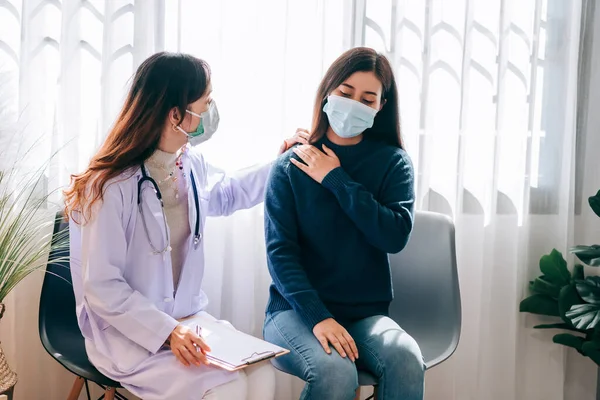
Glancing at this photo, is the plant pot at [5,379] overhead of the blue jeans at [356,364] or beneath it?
beneath

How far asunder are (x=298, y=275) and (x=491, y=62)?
104 cm

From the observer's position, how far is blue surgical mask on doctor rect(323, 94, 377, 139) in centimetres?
178

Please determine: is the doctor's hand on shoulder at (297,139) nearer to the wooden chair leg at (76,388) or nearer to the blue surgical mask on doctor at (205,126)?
the blue surgical mask on doctor at (205,126)

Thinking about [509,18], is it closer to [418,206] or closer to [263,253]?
[418,206]

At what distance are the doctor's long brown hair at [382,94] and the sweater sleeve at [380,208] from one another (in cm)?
16

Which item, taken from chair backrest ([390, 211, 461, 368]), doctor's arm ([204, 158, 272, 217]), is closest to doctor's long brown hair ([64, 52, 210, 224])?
doctor's arm ([204, 158, 272, 217])

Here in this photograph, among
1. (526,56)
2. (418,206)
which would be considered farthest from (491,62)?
(418,206)

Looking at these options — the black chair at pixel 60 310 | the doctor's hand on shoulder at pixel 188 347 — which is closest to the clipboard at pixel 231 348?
the doctor's hand on shoulder at pixel 188 347

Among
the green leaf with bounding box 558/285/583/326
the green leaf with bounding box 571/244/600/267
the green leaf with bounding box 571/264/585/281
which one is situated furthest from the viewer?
the green leaf with bounding box 571/264/585/281

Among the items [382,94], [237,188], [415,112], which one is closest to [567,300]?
[415,112]

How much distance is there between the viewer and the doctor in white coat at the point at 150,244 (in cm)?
159

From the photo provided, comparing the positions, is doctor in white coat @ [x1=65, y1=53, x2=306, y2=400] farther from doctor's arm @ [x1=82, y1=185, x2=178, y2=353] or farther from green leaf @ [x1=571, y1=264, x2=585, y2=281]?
green leaf @ [x1=571, y1=264, x2=585, y2=281]

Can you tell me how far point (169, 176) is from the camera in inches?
70.4

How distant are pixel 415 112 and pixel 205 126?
0.77 meters
